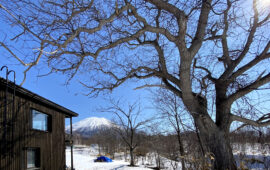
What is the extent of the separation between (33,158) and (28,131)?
153 centimetres

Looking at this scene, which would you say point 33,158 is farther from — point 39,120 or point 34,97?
point 34,97

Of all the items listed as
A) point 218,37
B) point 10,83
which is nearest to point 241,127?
point 218,37

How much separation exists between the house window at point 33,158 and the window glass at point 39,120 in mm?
1183

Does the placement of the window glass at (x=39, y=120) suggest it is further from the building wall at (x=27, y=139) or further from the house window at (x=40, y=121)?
the building wall at (x=27, y=139)

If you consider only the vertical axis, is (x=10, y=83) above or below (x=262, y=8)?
below

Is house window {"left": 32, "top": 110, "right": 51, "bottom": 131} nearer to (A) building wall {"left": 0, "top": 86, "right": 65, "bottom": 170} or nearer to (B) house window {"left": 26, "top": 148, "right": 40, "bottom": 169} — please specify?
(A) building wall {"left": 0, "top": 86, "right": 65, "bottom": 170}

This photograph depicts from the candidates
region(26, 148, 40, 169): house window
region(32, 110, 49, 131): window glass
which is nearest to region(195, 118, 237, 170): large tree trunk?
region(26, 148, 40, 169): house window

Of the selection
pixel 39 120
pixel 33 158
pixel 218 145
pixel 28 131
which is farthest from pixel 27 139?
pixel 218 145

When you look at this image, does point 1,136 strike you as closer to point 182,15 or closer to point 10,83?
point 10,83

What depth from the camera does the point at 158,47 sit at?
6.09 m

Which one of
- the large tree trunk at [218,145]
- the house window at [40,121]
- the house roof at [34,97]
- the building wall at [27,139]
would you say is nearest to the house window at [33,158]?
the building wall at [27,139]

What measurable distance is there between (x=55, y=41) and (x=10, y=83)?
536 centimetres

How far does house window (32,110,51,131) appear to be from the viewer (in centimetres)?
1053

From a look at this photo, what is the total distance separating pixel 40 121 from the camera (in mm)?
11227
